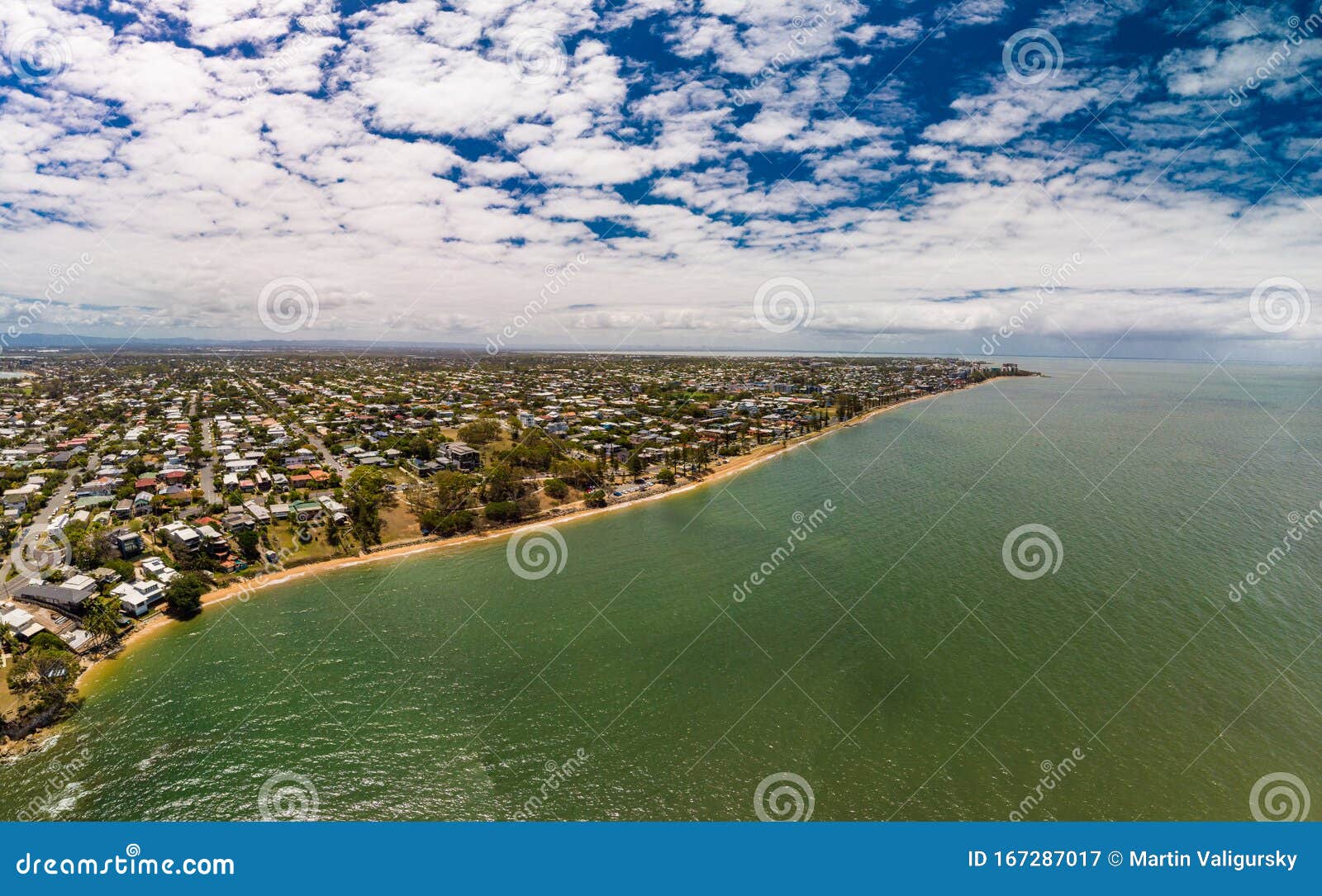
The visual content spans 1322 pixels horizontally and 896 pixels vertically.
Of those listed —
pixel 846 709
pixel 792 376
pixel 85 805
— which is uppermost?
pixel 792 376

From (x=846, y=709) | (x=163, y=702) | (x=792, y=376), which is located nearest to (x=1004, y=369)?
(x=792, y=376)

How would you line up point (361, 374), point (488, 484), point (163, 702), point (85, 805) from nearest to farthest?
point (85, 805) → point (163, 702) → point (488, 484) → point (361, 374)

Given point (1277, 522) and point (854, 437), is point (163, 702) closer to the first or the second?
point (1277, 522)

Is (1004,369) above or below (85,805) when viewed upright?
above
